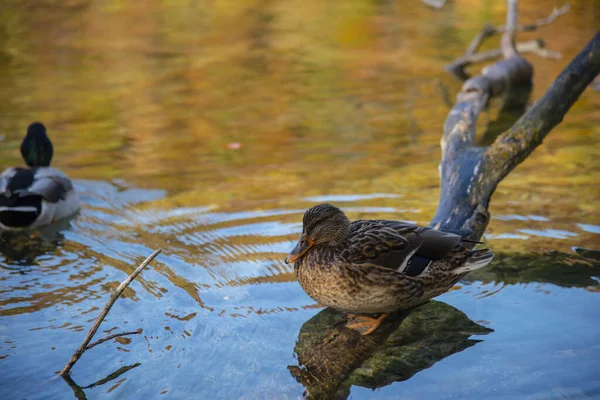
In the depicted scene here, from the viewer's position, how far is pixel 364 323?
403 cm

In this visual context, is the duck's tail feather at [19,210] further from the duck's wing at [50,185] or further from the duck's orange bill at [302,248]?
the duck's orange bill at [302,248]

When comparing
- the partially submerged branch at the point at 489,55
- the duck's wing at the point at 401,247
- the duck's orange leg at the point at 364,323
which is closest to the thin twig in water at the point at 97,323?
the duck's wing at the point at 401,247

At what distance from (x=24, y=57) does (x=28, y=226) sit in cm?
945

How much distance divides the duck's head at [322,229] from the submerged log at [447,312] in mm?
489

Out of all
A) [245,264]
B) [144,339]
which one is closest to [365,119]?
[245,264]

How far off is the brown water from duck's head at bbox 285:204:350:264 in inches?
19.4

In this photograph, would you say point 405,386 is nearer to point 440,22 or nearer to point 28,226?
point 28,226

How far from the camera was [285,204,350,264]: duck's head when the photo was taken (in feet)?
13.0

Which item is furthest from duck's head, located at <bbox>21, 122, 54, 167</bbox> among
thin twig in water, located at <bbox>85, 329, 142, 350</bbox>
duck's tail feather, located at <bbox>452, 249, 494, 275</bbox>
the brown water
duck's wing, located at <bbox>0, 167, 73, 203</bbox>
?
duck's tail feather, located at <bbox>452, 249, 494, 275</bbox>

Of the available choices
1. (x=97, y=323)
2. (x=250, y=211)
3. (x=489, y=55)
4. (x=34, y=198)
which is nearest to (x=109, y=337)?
(x=97, y=323)

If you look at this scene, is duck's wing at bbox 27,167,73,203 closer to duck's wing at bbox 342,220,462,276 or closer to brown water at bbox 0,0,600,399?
brown water at bbox 0,0,600,399

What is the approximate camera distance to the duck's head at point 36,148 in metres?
6.65

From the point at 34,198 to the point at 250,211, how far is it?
179cm

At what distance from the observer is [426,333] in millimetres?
3945
